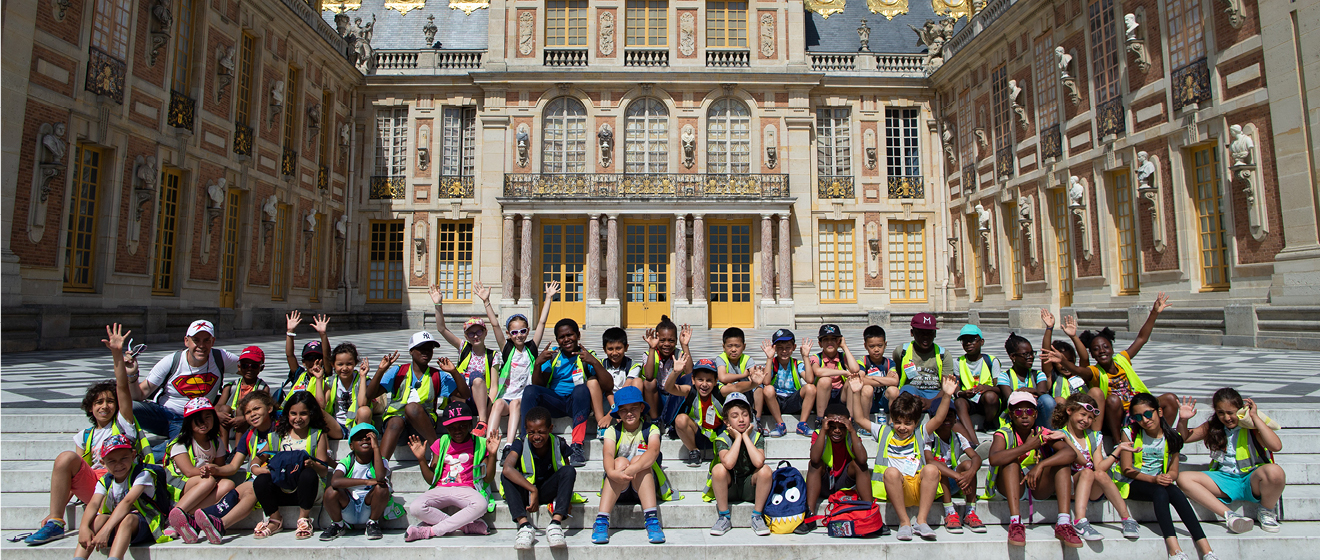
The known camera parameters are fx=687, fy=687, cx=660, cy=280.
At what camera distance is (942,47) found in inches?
893

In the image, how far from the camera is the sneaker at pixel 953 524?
4789 millimetres

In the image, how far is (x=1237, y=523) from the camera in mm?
4578

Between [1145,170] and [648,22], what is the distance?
15.2 metres

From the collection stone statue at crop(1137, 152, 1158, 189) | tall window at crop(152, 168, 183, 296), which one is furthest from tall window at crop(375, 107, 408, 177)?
stone statue at crop(1137, 152, 1158, 189)

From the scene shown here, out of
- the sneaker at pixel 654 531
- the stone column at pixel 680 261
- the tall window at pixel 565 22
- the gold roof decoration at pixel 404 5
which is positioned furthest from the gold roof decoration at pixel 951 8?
the sneaker at pixel 654 531

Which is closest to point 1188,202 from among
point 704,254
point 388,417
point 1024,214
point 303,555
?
point 1024,214

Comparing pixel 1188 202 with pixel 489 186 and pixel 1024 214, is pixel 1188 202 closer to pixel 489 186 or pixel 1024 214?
Result: pixel 1024 214

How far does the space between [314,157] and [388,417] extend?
57.0 ft

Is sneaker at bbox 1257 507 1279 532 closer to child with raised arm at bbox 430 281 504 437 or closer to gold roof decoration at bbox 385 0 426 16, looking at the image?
child with raised arm at bbox 430 281 504 437

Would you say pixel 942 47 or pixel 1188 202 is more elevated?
pixel 942 47

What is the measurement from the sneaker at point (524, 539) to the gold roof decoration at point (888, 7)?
2545cm

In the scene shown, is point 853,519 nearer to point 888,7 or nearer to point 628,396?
point 628,396

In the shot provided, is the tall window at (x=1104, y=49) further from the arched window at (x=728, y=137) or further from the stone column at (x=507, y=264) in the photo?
the stone column at (x=507, y=264)

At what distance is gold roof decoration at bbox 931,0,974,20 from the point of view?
2492cm
